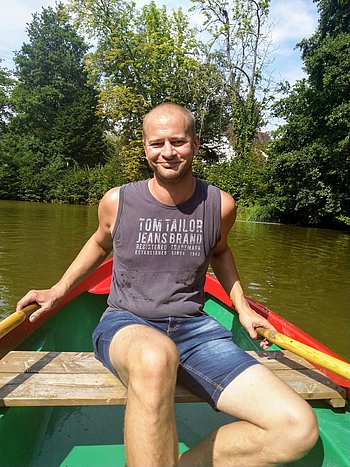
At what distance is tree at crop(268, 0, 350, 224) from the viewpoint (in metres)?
12.7

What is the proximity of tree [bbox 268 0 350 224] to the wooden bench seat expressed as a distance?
1209 cm

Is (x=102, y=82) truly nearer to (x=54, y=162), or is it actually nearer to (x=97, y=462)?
(x=54, y=162)

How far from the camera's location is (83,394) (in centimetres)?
145

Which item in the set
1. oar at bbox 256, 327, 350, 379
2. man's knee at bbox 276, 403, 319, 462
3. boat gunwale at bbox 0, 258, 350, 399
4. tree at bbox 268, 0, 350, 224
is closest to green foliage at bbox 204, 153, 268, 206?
tree at bbox 268, 0, 350, 224

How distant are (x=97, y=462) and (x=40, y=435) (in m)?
0.31

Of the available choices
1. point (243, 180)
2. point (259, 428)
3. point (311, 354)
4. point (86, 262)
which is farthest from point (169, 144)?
point (243, 180)

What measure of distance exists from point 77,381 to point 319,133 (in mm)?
14583

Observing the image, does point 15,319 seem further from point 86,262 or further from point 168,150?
point 168,150

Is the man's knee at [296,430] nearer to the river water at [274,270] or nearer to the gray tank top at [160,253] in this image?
the gray tank top at [160,253]

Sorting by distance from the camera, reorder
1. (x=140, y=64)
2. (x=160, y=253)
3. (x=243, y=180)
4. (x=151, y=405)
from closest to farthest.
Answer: (x=151, y=405)
(x=160, y=253)
(x=243, y=180)
(x=140, y=64)

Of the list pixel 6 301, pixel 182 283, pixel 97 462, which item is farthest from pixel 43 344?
pixel 6 301

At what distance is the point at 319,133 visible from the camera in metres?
14.5

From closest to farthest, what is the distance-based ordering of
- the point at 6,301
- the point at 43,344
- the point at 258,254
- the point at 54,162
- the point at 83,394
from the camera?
the point at 83,394
the point at 43,344
the point at 6,301
the point at 258,254
the point at 54,162

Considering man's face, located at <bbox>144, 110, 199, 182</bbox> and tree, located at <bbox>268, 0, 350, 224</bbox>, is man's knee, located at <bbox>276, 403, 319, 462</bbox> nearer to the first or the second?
man's face, located at <bbox>144, 110, 199, 182</bbox>
